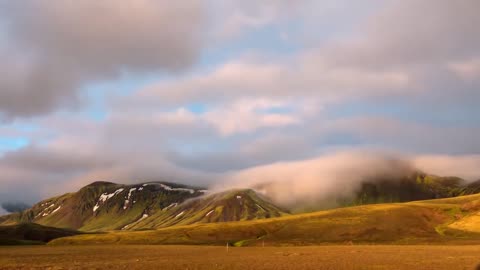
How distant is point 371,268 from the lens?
62.7 metres

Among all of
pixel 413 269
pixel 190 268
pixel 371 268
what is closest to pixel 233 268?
pixel 190 268

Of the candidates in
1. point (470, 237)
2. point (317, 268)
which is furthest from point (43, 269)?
point (470, 237)

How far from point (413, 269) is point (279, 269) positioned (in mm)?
18140

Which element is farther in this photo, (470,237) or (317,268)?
(470,237)

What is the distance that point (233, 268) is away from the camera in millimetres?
64250

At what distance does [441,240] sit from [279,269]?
12497 centimetres

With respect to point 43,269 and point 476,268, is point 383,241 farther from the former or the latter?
point 43,269

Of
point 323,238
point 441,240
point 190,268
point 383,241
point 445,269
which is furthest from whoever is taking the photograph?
point 323,238

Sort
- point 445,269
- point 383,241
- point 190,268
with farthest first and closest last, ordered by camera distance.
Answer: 1. point 383,241
2. point 190,268
3. point 445,269

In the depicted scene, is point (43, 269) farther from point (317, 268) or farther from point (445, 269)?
point (445, 269)

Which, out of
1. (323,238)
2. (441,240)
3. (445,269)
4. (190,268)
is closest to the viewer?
(445,269)

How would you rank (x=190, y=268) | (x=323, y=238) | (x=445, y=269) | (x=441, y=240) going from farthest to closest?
(x=323, y=238) → (x=441, y=240) → (x=190, y=268) → (x=445, y=269)

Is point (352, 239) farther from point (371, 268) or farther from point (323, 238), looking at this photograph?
point (371, 268)

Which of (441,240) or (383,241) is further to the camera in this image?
(383,241)
